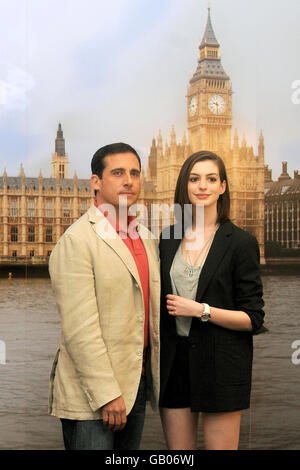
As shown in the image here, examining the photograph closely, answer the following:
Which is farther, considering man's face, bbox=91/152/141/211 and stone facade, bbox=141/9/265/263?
stone facade, bbox=141/9/265/263

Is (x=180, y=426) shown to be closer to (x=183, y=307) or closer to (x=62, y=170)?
(x=183, y=307)

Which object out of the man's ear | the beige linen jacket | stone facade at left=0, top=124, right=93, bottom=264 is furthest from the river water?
the man's ear

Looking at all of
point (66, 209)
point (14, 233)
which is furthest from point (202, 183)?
Answer: point (14, 233)

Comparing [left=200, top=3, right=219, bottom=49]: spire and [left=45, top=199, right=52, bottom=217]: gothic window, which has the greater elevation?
[left=200, top=3, right=219, bottom=49]: spire

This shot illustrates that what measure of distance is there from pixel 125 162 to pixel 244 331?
60cm

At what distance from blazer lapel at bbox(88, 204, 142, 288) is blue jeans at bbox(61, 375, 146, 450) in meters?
0.35

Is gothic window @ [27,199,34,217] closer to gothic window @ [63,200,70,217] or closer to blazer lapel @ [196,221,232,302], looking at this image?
gothic window @ [63,200,70,217]

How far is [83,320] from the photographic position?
4.82 feet

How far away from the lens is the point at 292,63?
11.3 ft

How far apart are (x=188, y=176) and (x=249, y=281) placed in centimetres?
37

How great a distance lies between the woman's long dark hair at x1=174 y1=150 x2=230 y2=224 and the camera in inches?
67.5

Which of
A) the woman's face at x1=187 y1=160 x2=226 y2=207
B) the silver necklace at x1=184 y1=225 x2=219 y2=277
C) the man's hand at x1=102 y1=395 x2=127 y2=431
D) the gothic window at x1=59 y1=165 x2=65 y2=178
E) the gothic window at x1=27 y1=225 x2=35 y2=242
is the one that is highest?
the gothic window at x1=59 y1=165 x2=65 y2=178
